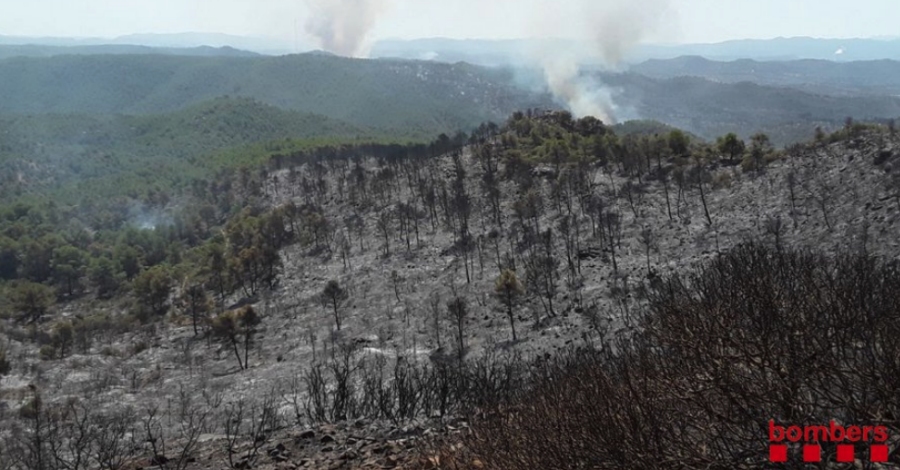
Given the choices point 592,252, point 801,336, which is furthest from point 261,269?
point 801,336

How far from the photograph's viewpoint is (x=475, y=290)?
62250 mm

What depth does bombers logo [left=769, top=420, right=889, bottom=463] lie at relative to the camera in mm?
6406

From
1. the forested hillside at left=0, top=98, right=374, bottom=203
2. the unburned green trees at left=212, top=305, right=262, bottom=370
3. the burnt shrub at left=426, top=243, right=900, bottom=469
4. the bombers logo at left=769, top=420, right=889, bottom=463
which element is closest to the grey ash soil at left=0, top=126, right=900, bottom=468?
the unburned green trees at left=212, top=305, right=262, bottom=370

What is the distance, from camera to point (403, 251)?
7625 centimetres

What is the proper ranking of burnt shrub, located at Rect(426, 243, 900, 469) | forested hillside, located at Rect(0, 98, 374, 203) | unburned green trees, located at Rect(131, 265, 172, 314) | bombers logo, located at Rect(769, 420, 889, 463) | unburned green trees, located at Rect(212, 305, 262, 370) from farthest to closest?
forested hillside, located at Rect(0, 98, 374, 203)
unburned green trees, located at Rect(131, 265, 172, 314)
unburned green trees, located at Rect(212, 305, 262, 370)
burnt shrub, located at Rect(426, 243, 900, 469)
bombers logo, located at Rect(769, 420, 889, 463)

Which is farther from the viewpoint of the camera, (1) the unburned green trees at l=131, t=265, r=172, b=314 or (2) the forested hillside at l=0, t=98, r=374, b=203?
(2) the forested hillside at l=0, t=98, r=374, b=203

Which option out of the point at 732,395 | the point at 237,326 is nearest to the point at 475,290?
the point at 237,326

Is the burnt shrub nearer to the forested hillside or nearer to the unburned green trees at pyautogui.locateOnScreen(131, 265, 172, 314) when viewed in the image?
the unburned green trees at pyautogui.locateOnScreen(131, 265, 172, 314)

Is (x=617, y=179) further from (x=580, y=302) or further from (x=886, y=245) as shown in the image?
(x=886, y=245)

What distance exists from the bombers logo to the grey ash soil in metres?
34.3

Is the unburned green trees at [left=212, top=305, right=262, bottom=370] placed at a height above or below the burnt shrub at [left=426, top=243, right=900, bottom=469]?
below

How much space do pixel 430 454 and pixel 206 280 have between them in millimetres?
83427

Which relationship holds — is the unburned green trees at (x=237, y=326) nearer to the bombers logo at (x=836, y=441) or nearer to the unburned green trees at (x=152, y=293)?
the unburned green trees at (x=152, y=293)

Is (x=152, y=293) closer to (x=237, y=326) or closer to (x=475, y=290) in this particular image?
(x=237, y=326)
